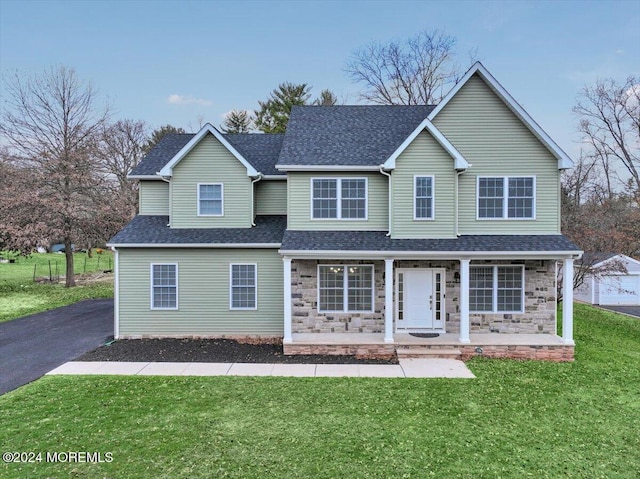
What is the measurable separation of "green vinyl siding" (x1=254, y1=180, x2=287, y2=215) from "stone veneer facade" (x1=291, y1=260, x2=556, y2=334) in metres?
2.60

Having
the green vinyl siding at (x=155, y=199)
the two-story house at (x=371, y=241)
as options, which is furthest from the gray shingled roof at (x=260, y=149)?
the green vinyl siding at (x=155, y=199)

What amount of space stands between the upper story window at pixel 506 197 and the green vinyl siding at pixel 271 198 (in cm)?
687

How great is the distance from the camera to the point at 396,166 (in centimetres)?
1118

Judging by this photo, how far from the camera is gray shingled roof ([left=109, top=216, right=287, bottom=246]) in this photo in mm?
11898

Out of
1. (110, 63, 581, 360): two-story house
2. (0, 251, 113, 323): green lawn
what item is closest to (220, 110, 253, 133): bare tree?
(0, 251, 113, 323): green lawn

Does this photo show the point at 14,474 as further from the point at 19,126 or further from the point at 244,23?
the point at 19,126

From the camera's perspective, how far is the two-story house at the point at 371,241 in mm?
11023

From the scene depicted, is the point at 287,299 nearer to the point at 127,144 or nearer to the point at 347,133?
the point at 347,133

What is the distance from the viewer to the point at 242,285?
1212 centimetres

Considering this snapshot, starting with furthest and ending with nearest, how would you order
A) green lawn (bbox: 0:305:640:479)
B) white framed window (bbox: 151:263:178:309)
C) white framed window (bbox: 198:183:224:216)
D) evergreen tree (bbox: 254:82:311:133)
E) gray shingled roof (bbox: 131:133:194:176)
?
evergreen tree (bbox: 254:82:311:133) → gray shingled roof (bbox: 131:133:194:176) → white framed window (bbox: 198:183:224:216) → white framed window (bbox: 151:263:178:309) → green lawn (bbox: 0:305:640:479)

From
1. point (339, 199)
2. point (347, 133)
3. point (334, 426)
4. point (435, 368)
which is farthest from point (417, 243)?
point (334, 426)

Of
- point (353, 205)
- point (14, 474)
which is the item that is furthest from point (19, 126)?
point (14, 474)

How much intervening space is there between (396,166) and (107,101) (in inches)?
874

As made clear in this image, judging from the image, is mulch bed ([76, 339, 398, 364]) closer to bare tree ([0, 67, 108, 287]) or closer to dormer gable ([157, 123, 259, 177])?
dormer gable ([157, 123, 259, 177])
